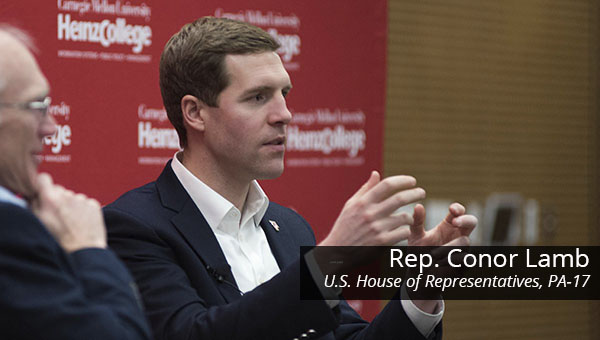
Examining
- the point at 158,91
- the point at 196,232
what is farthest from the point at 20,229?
the point at 158,91

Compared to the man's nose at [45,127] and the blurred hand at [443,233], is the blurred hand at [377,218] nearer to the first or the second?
the blurred hand at [443,233]

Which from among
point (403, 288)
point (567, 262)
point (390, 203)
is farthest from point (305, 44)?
point (567, 262)

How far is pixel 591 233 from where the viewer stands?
699 cm

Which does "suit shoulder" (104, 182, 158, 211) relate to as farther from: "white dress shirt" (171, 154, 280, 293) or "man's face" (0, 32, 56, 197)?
"man's face" (0, 32, 56, 197)

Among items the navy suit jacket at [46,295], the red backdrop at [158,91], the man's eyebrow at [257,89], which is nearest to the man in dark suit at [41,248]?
the navy suit jacket at [46,295]

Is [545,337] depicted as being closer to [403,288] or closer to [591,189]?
[591,189]

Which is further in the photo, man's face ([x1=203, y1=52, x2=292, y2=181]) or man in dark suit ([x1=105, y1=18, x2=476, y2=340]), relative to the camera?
man's face ([x1=203, y1=52, x2=292, y2=181])

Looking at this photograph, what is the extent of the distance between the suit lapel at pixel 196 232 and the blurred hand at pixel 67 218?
68cm

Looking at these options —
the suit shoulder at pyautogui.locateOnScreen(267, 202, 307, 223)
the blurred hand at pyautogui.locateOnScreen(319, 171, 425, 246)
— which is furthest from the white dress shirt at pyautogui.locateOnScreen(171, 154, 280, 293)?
the blurred hand at pyautogui.locateOnScreen(319, 171, 425, 246)

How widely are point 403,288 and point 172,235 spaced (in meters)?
0.73

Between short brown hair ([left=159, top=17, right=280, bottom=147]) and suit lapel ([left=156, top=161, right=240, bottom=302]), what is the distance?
1.01 feet

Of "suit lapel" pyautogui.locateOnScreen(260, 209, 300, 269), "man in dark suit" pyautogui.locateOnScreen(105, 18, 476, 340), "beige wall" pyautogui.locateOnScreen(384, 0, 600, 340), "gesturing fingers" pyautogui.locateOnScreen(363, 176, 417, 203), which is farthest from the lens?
"beige wall" pyautogui.locateOnScreen(384, 0, 600, 340)

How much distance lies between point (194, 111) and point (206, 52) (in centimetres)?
20

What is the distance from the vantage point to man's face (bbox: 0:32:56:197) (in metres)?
1.61
